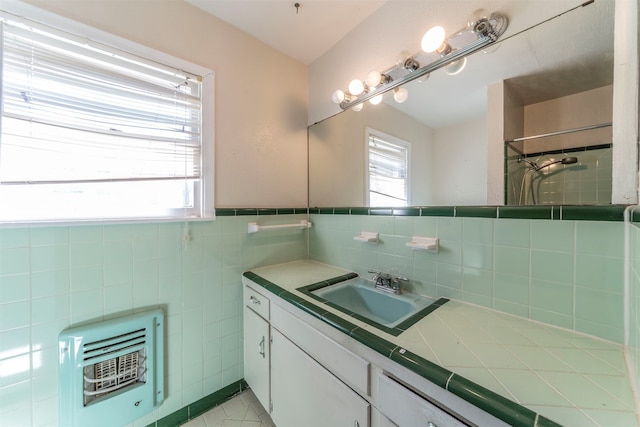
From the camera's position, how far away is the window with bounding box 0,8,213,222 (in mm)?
989

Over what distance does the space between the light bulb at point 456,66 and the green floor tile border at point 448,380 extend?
125 centimetres

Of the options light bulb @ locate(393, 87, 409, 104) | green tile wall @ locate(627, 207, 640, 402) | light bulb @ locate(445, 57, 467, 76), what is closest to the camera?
green tile wall @ locate(627, 207, 640, 402)

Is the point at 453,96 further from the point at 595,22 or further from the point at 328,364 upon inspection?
the point at 328,364

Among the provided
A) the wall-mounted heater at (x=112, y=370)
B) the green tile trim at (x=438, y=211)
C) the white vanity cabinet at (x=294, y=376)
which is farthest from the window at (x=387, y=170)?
the wall-mounted heater at (x=112, y=370)

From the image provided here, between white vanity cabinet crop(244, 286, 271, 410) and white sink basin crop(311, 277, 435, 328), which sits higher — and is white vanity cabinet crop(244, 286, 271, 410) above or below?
below

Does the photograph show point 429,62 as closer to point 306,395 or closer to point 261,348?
point 306,395

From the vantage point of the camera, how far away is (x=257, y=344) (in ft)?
4.57

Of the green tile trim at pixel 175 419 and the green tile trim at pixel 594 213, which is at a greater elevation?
the green tile trim at pixel 594 213

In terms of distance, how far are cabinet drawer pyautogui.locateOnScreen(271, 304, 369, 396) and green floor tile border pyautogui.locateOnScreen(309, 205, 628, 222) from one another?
0.76 m

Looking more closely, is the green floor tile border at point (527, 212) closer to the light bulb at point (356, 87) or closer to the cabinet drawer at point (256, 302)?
the light bulb at point (356, 87)

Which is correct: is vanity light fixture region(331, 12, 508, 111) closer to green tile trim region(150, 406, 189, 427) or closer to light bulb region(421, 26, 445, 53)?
light bulb region(421, 26, 445, 53)

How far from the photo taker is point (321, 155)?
1.86 metres

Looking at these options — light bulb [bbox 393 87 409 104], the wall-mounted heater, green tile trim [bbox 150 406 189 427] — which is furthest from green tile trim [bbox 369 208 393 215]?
green tile trim [bbox 150 406 189 427]

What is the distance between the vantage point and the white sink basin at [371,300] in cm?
116
